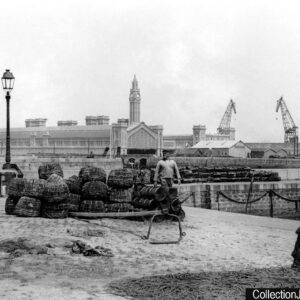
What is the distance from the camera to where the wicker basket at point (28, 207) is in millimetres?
12812

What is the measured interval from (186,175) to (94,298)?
21.0 metres

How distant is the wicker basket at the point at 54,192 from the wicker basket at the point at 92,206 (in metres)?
0.89

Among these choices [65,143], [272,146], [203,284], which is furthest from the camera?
[272,146]

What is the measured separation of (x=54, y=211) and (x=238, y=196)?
511 inches

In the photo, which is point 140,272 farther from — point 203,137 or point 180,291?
point 203,137

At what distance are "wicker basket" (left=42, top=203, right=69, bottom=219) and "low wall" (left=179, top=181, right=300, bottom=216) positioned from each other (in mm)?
8961

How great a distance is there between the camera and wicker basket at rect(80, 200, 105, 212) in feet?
44.7

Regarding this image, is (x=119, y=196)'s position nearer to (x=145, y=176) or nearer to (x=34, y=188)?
(x=34, y=188)

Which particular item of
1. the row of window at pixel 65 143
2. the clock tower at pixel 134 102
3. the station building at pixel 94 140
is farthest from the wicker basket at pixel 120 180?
the clock tower at pixel 134 102

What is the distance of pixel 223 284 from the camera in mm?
6625

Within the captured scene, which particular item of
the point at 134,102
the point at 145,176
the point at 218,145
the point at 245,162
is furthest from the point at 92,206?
the point at 134,102

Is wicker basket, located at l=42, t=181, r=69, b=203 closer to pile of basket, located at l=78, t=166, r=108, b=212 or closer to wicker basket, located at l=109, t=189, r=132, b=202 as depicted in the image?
pile of basket, located at l=78, t=166, r=108, b=212

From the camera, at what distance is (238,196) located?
963 inches

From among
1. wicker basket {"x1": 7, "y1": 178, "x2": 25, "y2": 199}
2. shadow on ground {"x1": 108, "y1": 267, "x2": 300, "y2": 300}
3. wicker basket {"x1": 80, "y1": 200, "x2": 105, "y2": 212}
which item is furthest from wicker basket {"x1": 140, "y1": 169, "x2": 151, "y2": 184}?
shadow on ground {"x1": 108, "y1": 267, "x2": 300, "y2": 300}
